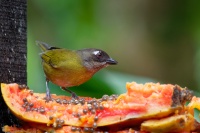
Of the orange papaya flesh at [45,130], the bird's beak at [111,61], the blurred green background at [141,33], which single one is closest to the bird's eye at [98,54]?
the bird's beak at [111,61]

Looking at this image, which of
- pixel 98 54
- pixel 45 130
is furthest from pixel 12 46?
pixel 98 54

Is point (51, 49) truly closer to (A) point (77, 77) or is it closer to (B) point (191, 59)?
(A) point (77, 77)

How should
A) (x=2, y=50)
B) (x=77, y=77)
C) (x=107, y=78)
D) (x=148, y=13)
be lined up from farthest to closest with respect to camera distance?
(x=148, y=13)
(x=107, y=78)
(x=77, y=77)
(x=2, y=50)

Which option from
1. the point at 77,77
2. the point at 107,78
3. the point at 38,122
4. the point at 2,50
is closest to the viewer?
the point at 38,122

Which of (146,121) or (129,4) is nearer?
(146,121)

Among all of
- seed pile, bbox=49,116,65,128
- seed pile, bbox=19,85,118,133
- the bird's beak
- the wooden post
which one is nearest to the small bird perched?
the bird's beak

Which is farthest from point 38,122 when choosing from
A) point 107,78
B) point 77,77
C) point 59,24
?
point 59,24

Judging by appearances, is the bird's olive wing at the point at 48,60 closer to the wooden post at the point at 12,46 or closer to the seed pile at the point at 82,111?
the wooden post at the point at 12,46

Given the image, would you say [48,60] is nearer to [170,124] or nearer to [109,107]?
[109,107]
